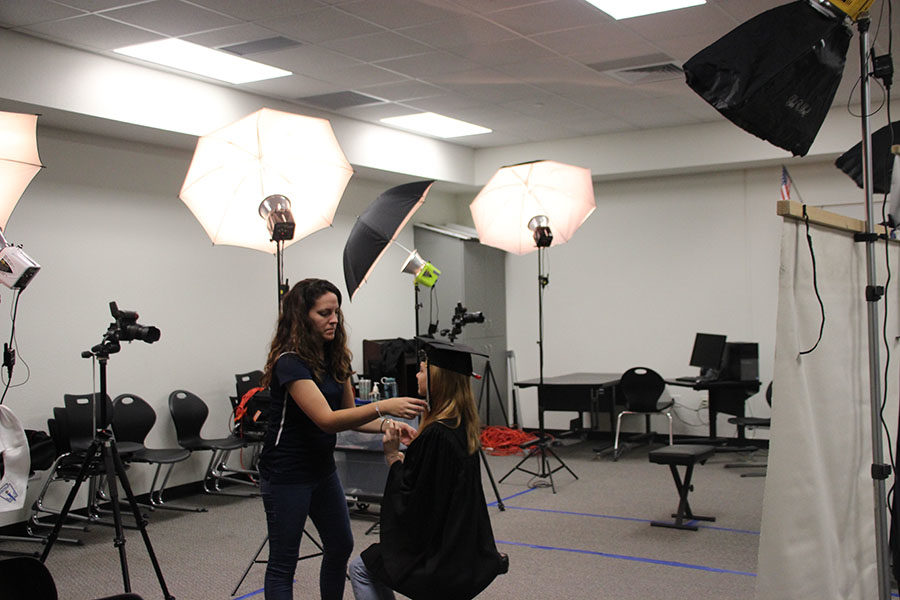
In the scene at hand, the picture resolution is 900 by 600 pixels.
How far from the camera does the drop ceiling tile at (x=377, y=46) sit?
19.8 ft

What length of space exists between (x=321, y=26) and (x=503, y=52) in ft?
4.69

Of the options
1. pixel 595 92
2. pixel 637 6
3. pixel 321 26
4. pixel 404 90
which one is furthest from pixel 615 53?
pixel 321 26

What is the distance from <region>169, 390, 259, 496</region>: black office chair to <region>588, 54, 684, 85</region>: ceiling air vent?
425 centimetres

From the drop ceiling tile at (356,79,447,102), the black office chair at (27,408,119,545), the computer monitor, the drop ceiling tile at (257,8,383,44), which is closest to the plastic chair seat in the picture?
the computer monitor

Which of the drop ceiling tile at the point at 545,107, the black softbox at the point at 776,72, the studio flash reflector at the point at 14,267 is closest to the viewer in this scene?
the black softbox at the point at 776,72

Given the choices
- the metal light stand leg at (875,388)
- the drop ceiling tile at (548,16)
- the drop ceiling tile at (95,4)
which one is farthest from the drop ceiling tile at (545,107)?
the metal light stand leg at (875,388)

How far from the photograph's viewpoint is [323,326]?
3.35 metres

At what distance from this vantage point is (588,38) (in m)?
6.20

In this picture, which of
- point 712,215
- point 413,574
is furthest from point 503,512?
point 712,215

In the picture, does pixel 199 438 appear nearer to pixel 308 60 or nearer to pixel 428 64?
pixel 308 60

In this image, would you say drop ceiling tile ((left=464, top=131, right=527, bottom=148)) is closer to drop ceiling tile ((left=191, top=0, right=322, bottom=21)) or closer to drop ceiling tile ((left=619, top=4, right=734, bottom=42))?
drop ceiling tile ((left=619, top=4, right=734, bottom=42))

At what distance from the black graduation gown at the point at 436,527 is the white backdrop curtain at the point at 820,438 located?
90 cm

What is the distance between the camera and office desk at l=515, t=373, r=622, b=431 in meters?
8.91

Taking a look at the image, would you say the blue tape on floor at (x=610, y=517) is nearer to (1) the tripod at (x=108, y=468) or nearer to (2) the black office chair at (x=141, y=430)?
(2) the black office chair at (x=141, y=430)
